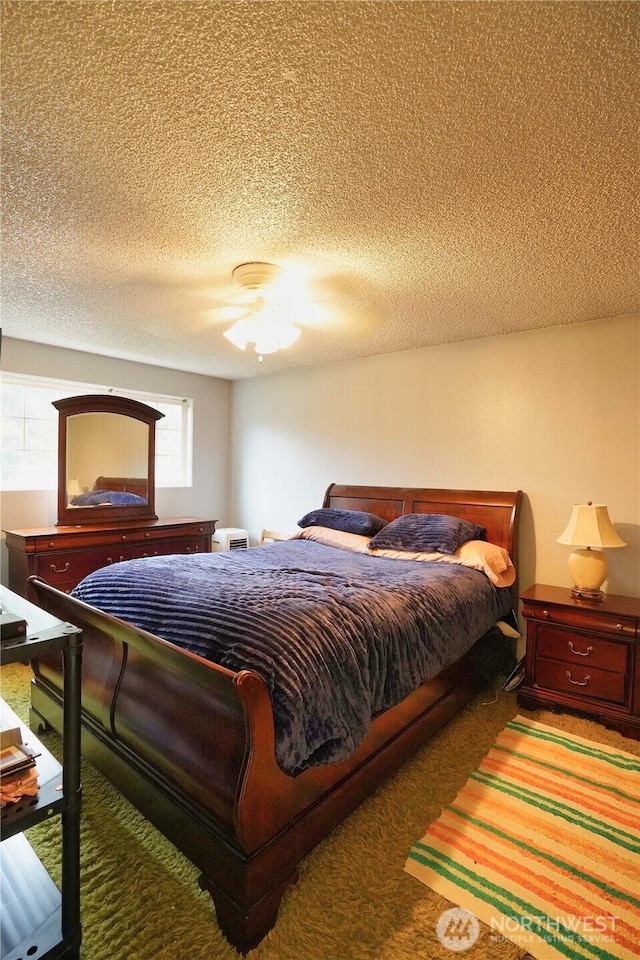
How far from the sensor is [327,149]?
1384mm

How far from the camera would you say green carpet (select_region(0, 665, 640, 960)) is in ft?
4.17

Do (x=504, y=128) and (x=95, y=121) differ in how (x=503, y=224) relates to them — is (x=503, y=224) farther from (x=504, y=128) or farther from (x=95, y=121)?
(x=95, y=121)

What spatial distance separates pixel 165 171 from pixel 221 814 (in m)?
2.01

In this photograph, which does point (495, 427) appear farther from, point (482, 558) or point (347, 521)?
point (347, 521)

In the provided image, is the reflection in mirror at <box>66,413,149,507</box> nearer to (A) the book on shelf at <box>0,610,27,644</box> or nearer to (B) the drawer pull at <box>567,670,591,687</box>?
(A) the book on shelf at <box>0,610,27,644</box>

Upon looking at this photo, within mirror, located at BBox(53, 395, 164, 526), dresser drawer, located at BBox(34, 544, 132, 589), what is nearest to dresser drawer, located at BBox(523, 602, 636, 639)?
dresser drawer, located at BBox(34, 544, 132, 589)

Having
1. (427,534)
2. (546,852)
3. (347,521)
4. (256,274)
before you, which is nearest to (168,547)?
(347,521)

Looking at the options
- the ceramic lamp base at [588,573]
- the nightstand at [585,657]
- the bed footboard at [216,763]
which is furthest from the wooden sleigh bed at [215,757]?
the ceramic lamp base at [588,573]

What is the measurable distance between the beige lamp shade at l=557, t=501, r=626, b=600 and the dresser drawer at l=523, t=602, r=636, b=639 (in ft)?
0.59

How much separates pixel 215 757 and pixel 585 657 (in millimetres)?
2116

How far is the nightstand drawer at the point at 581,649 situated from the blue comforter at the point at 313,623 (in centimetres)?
30

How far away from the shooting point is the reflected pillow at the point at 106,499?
3789mm

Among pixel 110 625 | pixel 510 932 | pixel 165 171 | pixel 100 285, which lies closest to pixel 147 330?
pixel 100 285

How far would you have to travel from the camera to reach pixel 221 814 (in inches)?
51.9
